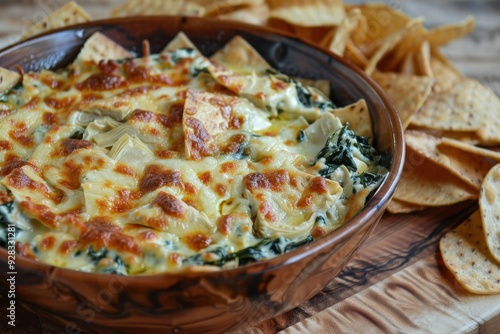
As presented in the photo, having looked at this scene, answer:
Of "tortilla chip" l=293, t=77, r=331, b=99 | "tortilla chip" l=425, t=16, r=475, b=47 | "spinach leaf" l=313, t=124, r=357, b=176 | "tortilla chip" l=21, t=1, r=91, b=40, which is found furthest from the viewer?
"tortilla chip" l=425, t=16, r=475, b=47

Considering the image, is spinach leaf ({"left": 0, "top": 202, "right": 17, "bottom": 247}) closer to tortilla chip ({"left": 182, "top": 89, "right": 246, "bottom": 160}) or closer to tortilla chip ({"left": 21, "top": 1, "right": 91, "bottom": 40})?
tortilla chip ({"left": 182, "top": 89, "right": 246, "bottom": 160})

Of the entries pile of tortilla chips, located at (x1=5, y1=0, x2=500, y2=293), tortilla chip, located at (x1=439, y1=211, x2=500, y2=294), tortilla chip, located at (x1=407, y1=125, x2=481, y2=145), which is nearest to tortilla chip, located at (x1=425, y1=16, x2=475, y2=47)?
pile of tortilla chips, located at (x1=5, y1=0, x2=500, y2=293)

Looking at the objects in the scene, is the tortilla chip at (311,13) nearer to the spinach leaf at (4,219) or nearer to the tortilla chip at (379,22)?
the tortilla chip at (379,22)

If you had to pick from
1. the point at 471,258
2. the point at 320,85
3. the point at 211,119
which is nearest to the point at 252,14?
the point at 320,85

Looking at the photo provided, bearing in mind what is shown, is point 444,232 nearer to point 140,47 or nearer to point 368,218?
point 368,218

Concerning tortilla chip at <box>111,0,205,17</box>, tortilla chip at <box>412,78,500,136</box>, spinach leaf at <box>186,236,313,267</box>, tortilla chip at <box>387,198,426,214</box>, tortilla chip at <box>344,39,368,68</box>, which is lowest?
tortilla chip at <box>387,198,426,214</box>

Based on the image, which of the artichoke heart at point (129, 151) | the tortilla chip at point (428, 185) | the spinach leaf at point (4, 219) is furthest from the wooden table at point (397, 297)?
the artichoke heart at point (129, 151)
